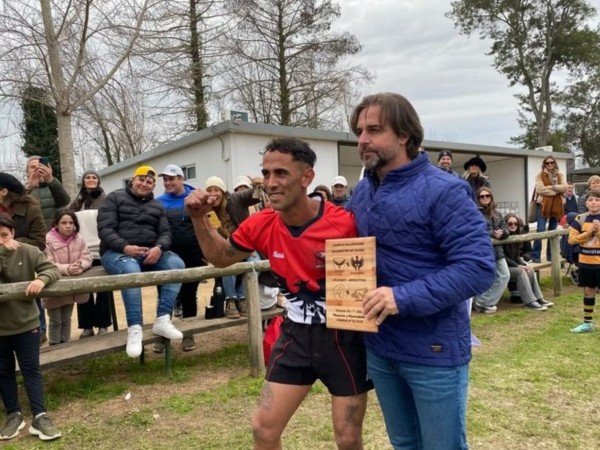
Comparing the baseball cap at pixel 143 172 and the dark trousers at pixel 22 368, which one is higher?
the baseball cap at pixel 143 172

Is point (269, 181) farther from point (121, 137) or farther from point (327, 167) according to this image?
point (121, 137)

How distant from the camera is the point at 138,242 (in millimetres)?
5109

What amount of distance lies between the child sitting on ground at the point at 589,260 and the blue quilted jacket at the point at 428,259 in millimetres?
5081

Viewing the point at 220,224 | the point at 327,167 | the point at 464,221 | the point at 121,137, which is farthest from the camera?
the point at 121,137

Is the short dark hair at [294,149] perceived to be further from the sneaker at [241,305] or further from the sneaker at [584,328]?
the sneaker at [584,328]

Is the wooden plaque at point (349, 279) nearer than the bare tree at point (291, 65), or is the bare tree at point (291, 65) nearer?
the wooden plaque at point (349, 279)

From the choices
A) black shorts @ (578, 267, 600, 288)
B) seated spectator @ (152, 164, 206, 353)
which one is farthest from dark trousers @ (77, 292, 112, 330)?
black shorts @ (578, 267, 600, 288)

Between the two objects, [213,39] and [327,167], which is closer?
[327,167]

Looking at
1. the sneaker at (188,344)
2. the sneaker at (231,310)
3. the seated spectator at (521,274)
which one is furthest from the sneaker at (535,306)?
the sneaker at (188,344)

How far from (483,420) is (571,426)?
0.61 meters

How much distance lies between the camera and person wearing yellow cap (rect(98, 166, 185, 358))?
483 cm

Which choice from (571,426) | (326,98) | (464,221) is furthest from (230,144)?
(326,98)

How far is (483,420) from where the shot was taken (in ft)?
12.5

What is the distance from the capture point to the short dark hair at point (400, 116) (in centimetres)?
195
